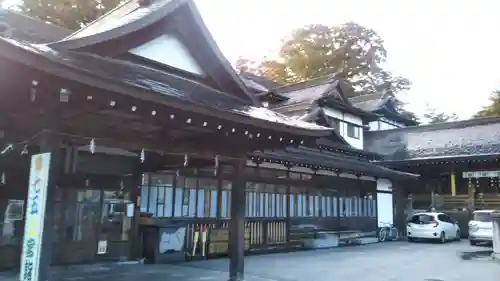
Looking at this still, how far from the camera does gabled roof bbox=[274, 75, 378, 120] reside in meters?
21.6

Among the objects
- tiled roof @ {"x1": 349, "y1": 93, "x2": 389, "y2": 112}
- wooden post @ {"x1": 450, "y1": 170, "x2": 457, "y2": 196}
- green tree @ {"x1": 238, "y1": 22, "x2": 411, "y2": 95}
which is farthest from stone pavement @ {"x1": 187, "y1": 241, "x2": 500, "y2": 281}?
green tree @ {"x1": 238, "y1": 22, "x2": 411, "y2": 95}

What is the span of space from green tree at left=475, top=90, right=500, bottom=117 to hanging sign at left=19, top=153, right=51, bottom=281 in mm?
41503

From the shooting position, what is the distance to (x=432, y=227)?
19.9 m

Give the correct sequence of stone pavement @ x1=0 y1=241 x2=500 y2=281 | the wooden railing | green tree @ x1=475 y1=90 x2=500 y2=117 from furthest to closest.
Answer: green tree @ x1=475 y1=90 x2=500 y2=117 → the wooden railing → stone pavement @ x1=0 y1=241 x2=500 y2=281

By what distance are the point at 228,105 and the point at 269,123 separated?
0.79 m

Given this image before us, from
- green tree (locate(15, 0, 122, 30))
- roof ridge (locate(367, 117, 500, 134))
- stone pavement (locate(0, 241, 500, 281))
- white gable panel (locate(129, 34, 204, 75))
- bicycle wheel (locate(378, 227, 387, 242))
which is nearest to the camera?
white gable panel (locate(129, 34, 204, 75))

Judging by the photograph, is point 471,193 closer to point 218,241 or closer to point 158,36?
point 218,241

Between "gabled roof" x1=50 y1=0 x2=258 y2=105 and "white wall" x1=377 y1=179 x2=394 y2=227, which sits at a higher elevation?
"gabled roof" x1=50 y1=0 x2=258 y2=105

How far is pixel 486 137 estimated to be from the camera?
24.7m

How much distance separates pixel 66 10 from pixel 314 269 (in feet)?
66.9

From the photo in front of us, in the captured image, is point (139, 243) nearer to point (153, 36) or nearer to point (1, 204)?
point (1, 204)

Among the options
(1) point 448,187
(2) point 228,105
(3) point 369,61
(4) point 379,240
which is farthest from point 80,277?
(3) point 369,61

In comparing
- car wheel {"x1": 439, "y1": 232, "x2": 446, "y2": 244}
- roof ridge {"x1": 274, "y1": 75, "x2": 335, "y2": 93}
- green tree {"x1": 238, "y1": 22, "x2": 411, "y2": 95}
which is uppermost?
green tree {"x1": 238, "y1": 22, "x2": 411, "y2": 95}

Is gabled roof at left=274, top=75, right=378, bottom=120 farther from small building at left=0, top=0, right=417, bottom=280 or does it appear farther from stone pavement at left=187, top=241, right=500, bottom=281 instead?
stone pavement at left=187, top=241, right=500, bottom=281
